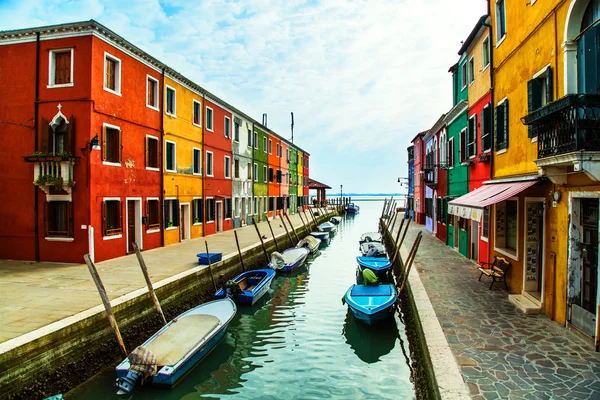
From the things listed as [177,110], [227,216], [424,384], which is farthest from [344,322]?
[227,216]

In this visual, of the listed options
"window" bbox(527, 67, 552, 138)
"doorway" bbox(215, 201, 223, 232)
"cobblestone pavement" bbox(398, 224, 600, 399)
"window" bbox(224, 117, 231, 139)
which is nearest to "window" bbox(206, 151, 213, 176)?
"doorway" bbox(215, 201, 223, 232)

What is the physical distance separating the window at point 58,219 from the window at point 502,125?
48.4 feet

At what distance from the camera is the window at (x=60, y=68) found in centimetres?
1432

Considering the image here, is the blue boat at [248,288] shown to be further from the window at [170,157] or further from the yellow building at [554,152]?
the window at [170,157]

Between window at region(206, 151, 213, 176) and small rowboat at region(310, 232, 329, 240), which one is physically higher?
window at region(206, 151, 213, 176)

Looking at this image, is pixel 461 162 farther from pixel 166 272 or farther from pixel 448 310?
pixel 166 272

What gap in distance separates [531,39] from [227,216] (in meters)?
22.5

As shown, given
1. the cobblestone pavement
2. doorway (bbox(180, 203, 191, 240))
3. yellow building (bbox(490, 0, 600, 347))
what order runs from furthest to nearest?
doorway (bbox(180, 203, 191, 240)) < yellow building (bbox(490, 0, 600, 347)) < the cobblestone pavement

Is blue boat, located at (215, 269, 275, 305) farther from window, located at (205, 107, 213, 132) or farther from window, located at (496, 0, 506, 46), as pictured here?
window, located at (205, 107, 213, 132)

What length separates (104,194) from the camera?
1470 cm

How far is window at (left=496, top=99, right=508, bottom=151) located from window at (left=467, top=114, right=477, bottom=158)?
2.72m

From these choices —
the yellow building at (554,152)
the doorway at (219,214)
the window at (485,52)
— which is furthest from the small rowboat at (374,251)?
the doorway at (219,214)

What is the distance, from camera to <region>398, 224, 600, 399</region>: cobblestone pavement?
17.7ft

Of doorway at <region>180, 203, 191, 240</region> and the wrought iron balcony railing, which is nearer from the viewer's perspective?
the wrought iron balcony railing
